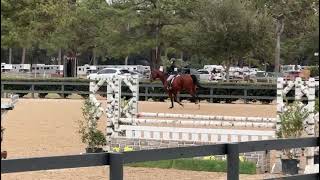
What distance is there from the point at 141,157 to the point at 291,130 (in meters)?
5.77

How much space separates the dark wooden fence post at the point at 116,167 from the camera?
18.1 ft

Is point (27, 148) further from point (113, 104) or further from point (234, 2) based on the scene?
point (234, 2)

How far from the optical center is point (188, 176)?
10961 mm

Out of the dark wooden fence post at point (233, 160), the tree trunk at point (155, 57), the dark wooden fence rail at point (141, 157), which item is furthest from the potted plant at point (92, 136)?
the tree trunk at point (155, 57)

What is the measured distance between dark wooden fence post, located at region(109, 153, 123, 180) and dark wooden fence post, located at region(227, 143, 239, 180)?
1242mm

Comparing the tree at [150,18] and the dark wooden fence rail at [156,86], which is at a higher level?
the tree at [150,18]

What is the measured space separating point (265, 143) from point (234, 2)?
3577cm

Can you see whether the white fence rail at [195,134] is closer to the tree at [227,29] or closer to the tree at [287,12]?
the tree at [227,29]

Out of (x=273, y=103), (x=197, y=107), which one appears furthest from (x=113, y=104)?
(x=273, y=103)

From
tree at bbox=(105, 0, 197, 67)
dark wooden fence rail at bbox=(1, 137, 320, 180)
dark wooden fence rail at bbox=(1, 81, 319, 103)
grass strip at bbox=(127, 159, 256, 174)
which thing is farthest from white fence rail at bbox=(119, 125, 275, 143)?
tree at bbox=(105, 0, 197, 67)

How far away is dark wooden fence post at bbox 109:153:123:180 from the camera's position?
18.1 ft

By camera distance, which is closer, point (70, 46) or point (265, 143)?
point (265, 143)

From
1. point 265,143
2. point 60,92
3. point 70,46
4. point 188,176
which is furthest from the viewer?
point 70,46

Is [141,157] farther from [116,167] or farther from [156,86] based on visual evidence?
[156,86]
